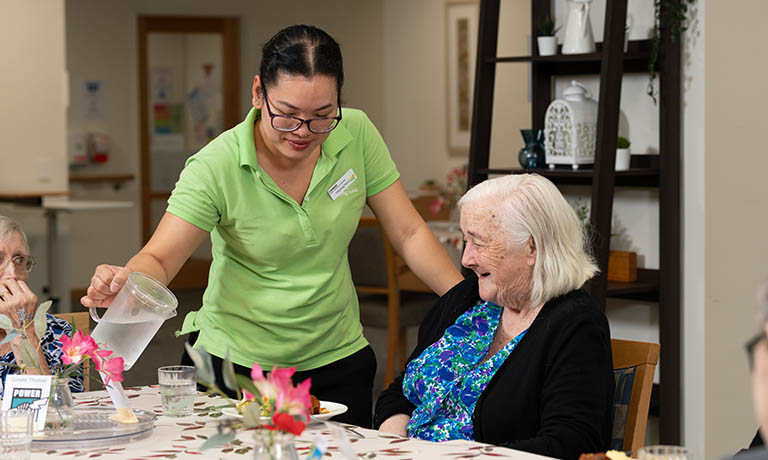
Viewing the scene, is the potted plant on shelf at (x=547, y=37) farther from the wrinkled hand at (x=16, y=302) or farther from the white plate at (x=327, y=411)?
the wrinkled hand at (x=16, y=302)

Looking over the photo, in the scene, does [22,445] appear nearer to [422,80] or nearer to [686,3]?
[686,3]

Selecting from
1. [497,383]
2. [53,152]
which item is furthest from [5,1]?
[497,383]

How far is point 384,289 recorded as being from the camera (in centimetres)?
533

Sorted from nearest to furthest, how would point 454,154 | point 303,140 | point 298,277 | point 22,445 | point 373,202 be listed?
1. point 22,445
2. point 303,140
3. point 298,277
4. point 373,202
5. point 454,154

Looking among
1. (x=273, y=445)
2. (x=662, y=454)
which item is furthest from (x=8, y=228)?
(x=662, y=454)

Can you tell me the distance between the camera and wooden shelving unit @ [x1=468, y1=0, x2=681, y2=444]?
11.4 ft

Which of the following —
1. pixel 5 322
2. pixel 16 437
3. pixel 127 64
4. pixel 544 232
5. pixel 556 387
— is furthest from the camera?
pixel 127 64

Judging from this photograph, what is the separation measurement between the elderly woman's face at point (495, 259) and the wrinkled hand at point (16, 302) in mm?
890

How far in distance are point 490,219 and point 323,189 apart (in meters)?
0.46

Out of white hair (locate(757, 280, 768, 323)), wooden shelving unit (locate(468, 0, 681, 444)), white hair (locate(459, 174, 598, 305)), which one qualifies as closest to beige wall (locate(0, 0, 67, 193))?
wooden shelving unit (locate(468, 0, 681, 444))

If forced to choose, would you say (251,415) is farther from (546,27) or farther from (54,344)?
(546,27)

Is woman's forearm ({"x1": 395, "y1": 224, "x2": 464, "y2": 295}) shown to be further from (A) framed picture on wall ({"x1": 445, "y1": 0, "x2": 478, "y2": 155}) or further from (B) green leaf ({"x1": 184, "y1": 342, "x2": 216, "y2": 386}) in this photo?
(A) framed picture on wall ({"x1": 445, "y1": 0, "x2": 478, "y2": 155})

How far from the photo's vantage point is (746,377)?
3584 mm

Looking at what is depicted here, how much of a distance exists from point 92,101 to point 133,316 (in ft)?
23.8
